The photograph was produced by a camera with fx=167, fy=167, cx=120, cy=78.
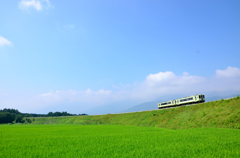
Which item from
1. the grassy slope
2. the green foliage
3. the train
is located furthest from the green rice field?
the green foliage

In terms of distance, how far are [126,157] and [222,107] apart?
3687cm

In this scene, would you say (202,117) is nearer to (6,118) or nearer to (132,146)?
(132,146)

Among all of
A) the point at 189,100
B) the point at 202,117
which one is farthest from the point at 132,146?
the point at 189,100

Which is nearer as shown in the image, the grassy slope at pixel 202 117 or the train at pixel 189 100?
the grassy slope at pixel 202 117

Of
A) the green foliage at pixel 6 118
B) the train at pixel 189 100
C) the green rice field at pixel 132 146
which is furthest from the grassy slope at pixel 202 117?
the green foliage at pixel 6 118

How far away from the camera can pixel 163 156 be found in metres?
9.81

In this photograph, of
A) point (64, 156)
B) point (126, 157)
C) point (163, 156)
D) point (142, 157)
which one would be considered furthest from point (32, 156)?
point (163, 156)

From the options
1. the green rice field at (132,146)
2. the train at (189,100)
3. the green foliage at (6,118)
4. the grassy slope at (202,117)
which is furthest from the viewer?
the green foliage at (6,118)

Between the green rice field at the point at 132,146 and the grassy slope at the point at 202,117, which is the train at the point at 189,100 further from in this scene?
the green rice field at the point at 132,146

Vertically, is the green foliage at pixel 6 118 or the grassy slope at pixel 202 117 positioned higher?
the grassy slope at pixel 202 117

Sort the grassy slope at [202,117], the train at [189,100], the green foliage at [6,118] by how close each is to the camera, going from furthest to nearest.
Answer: the green foliage at [6,118], the train at [189,100], the grassy slope at [202,117]

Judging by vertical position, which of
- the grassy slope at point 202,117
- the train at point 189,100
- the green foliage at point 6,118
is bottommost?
the green foliage at point 6,118

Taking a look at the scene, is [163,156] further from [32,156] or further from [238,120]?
[238,120]

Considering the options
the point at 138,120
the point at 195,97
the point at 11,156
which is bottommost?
the point at 138,120
